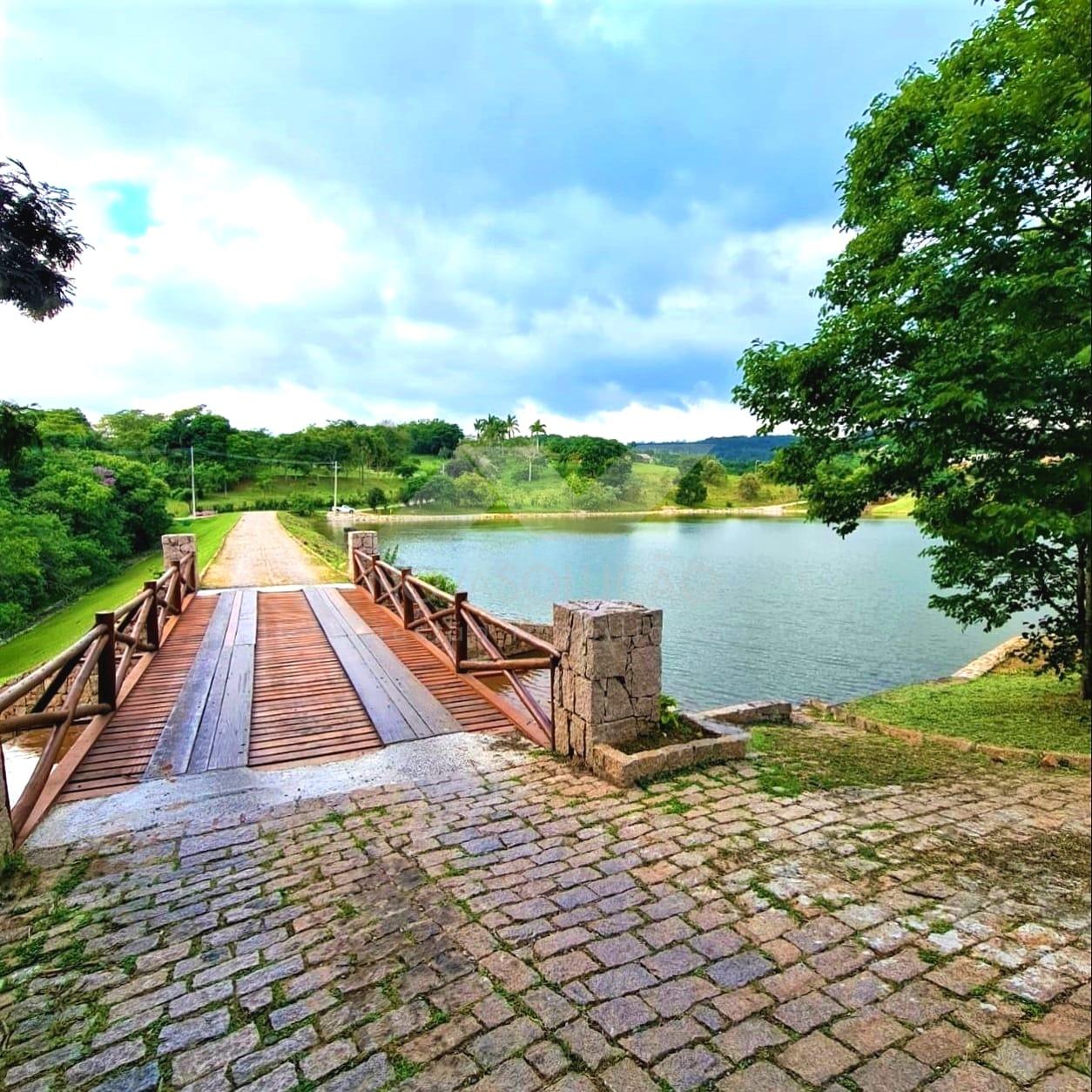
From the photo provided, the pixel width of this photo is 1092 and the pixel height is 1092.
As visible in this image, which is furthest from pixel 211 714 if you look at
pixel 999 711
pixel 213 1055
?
pixel 999 711

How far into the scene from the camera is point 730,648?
37.4 feet

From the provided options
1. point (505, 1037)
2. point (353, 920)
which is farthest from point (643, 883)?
point (353, 920)

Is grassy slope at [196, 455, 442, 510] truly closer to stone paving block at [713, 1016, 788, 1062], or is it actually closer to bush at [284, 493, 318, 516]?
bush at [284, 493, 318, 516]

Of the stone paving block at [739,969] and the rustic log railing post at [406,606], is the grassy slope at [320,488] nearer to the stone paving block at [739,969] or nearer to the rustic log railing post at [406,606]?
the rustic log railing post at [406,606]

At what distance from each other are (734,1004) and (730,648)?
397 inches

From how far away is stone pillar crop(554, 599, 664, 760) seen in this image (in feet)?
11.3

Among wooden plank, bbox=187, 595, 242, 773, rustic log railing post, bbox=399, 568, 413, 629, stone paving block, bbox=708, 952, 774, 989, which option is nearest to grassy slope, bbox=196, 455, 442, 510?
rustic log railing post, bbox=399, 568, 413, 629

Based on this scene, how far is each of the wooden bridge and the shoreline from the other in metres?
38.3

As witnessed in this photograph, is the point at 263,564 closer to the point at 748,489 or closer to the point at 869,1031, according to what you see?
the point at 869,1031

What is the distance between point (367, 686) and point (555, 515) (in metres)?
47.2

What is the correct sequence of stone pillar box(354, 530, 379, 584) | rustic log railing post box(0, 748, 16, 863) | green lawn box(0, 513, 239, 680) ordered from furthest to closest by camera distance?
green lawn box(0, 513, 239, 680), stone pillar box(354, 530, 379, 584), rustic log railing post box(0, 748, 16, 863)

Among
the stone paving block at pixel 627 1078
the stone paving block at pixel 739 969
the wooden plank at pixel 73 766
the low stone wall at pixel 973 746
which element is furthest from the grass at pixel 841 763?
the wooden plank at pixel 73 766

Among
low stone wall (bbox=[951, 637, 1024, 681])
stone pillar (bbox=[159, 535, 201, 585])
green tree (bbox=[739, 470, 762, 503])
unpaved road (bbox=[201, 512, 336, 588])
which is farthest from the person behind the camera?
green tree (bbox=[739, 470, 762, 503])

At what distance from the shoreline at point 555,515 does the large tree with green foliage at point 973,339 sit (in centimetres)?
4101
